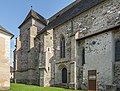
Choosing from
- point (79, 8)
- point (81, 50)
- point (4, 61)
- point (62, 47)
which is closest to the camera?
point (4, 61)

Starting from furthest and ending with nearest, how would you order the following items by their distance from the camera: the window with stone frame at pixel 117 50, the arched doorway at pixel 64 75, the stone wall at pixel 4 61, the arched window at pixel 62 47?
1. the arched window at pixel 62 47
2. the arched doorway at pixel 64 75
3. the stone wall at pixel 4 61
4. the window with stone frame at pixel 117 50

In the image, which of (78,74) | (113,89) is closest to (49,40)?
(78,74)

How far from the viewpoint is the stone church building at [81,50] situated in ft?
51.9

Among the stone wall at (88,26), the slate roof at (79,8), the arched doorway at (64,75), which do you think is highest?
the slate roof at (79,8)

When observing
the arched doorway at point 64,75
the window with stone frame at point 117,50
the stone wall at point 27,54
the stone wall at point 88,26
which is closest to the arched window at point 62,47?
the stone wall at point 88,26

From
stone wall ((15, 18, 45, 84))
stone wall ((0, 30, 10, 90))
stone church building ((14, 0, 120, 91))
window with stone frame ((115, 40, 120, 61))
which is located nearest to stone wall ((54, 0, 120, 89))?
stone church building ((14, 0, 120, 91))

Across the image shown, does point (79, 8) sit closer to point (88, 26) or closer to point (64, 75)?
point (88, 26)

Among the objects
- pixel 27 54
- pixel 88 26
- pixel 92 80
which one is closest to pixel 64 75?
pixel 92 80

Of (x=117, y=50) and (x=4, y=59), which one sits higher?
(x=117, y=50)

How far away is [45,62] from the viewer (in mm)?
24641

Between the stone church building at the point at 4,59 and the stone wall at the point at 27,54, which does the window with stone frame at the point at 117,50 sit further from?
the stone wall at the point at 27,54

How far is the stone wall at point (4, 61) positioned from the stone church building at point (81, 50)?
720 centimetres

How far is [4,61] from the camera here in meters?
16.5

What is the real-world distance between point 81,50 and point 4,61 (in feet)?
27.5
